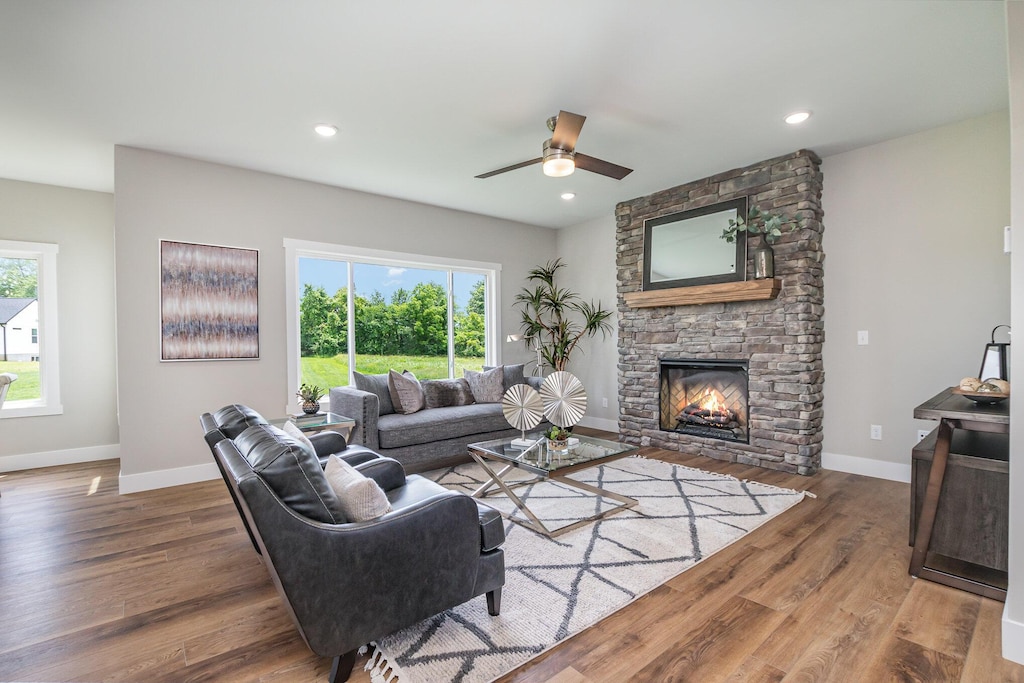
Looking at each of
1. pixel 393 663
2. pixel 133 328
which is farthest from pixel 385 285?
pixel 393 663

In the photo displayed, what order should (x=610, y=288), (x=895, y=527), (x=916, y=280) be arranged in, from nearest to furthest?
1. (x=895, y=527)
2. (x=916, y=280)
3. (x=610, y=288)

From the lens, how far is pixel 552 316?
21.6ft

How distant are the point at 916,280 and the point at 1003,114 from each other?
3.92 feet

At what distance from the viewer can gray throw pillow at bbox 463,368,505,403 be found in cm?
516

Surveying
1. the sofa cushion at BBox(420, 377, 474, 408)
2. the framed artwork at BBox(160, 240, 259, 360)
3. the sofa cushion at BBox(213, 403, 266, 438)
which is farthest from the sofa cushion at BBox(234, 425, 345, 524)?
the sofa cushion at BBox(420, 377, 474, 408)

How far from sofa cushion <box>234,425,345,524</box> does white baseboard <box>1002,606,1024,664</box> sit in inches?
96.8

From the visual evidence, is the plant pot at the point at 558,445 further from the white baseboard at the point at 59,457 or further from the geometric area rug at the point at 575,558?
the white baseboard at the point at 59,457

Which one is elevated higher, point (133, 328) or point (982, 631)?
point (133, 328)

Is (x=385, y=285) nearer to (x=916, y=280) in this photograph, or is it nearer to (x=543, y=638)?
(x=543, y=638)

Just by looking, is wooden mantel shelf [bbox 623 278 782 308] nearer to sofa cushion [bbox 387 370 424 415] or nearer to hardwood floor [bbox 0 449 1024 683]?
hardwood floor [bbox 0 449 1024 683]

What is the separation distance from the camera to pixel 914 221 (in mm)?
3756

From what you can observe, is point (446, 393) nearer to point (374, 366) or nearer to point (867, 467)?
point (374, 366)

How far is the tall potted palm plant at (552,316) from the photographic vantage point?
6223mm

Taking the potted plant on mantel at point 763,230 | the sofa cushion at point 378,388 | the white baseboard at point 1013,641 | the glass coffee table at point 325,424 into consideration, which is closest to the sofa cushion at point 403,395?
the sofa cushion at point 378,388
